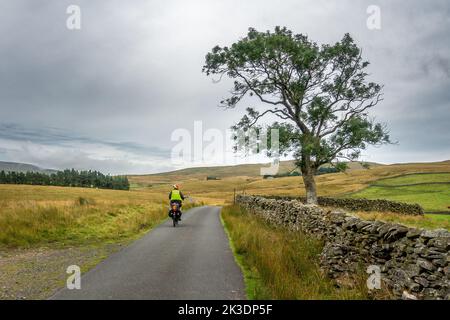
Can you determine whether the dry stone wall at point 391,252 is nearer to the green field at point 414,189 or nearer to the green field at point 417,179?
the green field at point 414,189

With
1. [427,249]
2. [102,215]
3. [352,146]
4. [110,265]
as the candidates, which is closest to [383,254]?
[427,249]

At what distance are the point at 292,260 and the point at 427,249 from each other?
3.85m

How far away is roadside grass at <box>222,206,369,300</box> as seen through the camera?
695cm

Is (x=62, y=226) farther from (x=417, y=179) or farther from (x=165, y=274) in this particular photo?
(x=417, y=179)

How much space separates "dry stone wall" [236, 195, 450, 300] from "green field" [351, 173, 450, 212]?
39.1m

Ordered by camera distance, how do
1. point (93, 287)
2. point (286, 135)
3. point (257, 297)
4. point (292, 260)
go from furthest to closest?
1. point (286, 135)
2. point (292, 260)
3. point (93, 287)
4. point (257, 297)

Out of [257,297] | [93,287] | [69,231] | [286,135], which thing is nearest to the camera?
[257,297]

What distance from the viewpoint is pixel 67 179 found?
504 feet

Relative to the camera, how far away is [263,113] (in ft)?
98.6

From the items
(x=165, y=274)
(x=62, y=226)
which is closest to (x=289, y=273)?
(x=165, y=274)

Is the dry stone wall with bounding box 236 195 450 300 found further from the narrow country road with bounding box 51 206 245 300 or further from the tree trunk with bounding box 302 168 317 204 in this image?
the tree trunk with bounding box 302 168 317 204

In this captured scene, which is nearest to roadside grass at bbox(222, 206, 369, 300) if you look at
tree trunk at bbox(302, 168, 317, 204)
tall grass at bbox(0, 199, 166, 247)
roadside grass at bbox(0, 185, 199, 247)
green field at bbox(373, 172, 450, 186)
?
roadside grass at bbox(0, 185, 199, 247)

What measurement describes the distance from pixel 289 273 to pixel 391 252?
2255mm
